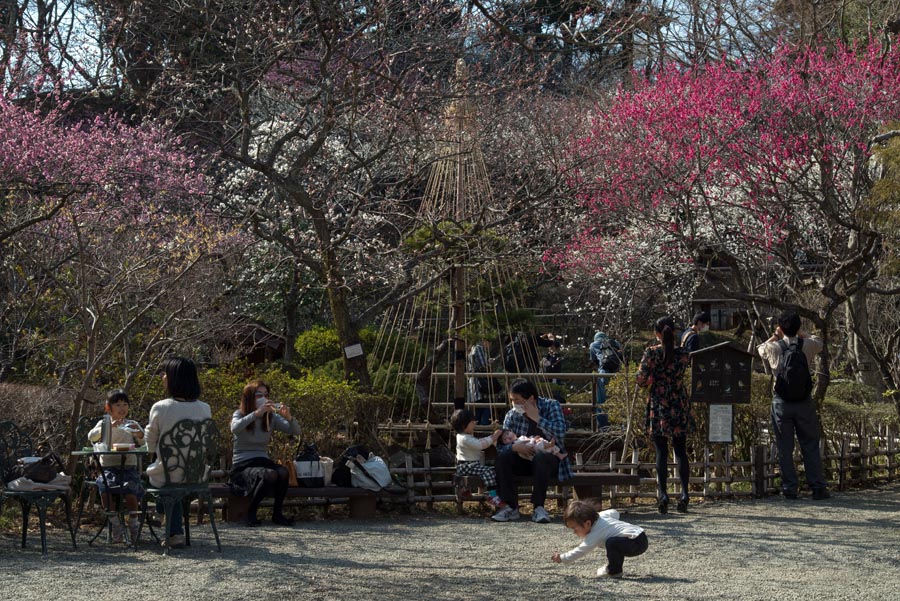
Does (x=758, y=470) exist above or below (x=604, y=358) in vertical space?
below

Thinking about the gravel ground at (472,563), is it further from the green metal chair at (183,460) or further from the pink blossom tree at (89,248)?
the pink blossom tree at (89,248)

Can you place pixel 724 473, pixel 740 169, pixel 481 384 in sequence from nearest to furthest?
pixel 724 473 → pixel 481 384 → pixel 740 169

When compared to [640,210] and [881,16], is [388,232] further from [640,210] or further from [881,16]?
[881,16]

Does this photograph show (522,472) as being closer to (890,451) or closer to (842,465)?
(842,465)

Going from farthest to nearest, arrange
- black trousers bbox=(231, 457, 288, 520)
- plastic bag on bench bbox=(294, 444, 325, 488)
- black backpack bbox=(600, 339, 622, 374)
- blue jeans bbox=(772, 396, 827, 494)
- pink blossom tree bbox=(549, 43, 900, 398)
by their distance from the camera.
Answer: black backpack bbox=(600, 339, 622, 374), pink blossom tree bbox=(549, 43, 900, 398), blue jeans bbox=(772, 396, 827, 494), plastic bag on bench bbox=(294, 444, 325, 488), black trousers bbox=(231, 457, 288, 520)

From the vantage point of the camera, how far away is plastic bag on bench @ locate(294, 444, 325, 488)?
750 cm

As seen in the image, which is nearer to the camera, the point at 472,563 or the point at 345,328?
the point at 472,563

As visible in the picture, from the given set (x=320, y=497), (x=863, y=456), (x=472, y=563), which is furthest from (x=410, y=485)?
(x=863, y=456)

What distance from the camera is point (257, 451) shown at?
7242 mm

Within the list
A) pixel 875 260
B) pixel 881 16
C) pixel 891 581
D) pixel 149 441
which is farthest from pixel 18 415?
pixel 881 16

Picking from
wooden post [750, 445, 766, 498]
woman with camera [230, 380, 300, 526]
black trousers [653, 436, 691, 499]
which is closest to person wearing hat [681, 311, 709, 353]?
wooden post [750, 445, 766, 498]

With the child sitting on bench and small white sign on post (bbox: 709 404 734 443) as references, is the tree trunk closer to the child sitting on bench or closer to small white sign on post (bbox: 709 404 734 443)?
the child sitting on bench

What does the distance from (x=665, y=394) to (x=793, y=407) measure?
1.29 meters

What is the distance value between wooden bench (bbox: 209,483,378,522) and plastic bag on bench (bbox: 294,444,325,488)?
0.28 ft
